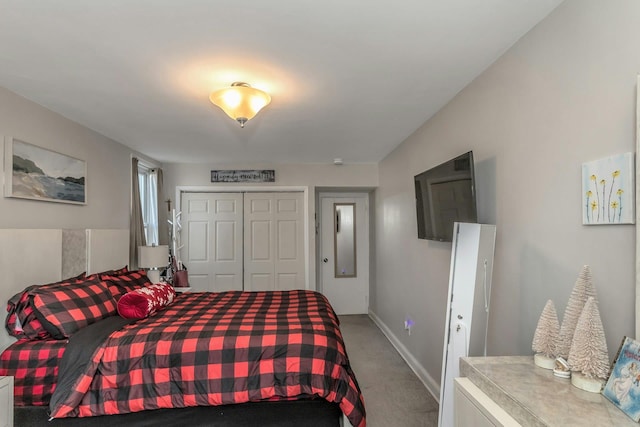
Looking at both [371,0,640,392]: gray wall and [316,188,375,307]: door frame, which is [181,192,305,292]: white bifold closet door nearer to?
[316,188,375,307]: door frame

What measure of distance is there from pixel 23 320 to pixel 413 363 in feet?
10.6

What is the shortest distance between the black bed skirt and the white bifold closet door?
310cm

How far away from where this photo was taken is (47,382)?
2074mm

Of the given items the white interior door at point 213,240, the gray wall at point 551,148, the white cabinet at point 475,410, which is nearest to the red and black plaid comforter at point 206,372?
the white cabinet at point 475,410

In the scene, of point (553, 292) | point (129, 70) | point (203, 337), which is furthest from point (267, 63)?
point (553, 292)

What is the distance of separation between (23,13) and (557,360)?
2.67 m

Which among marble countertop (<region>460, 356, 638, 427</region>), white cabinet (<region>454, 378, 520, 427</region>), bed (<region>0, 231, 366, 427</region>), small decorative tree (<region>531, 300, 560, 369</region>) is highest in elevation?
small decorative tree (<region>531, 300, 560, 369</region>)

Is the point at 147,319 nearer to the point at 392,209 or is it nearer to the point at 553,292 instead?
the point at 553,292

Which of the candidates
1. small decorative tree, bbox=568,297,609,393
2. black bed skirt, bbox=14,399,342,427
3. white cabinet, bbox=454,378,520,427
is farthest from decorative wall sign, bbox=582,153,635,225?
black bed skirt, bbox=14,399,342,427

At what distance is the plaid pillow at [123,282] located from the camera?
2.78 meters

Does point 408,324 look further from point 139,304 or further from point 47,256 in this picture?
point 47,256

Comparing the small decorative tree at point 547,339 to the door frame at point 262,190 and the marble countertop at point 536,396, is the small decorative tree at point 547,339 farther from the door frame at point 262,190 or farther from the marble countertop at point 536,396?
the door frame at point 262,190

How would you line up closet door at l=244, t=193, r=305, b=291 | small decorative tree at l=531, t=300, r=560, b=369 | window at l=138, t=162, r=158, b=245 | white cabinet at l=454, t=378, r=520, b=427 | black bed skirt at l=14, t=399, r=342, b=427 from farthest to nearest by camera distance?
closet door at l=244, t=193, r=305, b=291
window at l=138, t=162, r=158, b=245
black bed skirt at l=14, t=399, r=342, b=427
small decorative tree at l=531, t=300, r=560, b=369
white cabinet at l=454, t=378, r=520, b=427

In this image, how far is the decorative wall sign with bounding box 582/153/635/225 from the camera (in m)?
1.18
